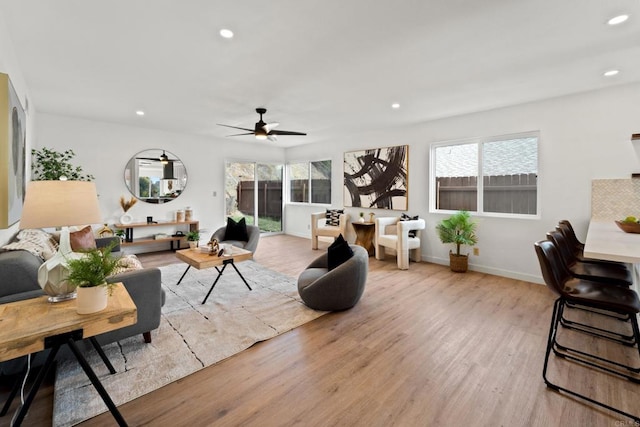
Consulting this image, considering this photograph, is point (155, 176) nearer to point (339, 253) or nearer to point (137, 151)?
point (137, 151)

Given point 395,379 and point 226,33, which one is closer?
point 395,379

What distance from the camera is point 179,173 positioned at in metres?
6.46

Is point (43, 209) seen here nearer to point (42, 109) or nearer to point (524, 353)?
point (524, 353)

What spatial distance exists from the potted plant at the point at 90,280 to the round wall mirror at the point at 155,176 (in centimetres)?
508

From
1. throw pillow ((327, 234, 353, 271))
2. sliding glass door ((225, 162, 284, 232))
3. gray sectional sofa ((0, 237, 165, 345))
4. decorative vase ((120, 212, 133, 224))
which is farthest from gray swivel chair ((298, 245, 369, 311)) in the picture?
sliding glass door ((225, 162, 284, 232))

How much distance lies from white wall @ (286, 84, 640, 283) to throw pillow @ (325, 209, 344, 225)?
1.86 m

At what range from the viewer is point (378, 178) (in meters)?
6.10

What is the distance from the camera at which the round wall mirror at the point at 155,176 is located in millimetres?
5871

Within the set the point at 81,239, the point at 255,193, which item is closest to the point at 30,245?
the point at 81,239

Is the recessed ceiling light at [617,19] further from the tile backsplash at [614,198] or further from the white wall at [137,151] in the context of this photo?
the white wall at [137,151]

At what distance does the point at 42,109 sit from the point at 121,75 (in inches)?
104

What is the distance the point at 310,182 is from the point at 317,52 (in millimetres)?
5220

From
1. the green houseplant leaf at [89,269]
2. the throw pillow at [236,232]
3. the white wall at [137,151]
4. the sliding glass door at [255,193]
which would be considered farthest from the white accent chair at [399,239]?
the green houseplant leaf at [89,269]

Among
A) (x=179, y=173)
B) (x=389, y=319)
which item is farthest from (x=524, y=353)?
(x=179, y=173)
